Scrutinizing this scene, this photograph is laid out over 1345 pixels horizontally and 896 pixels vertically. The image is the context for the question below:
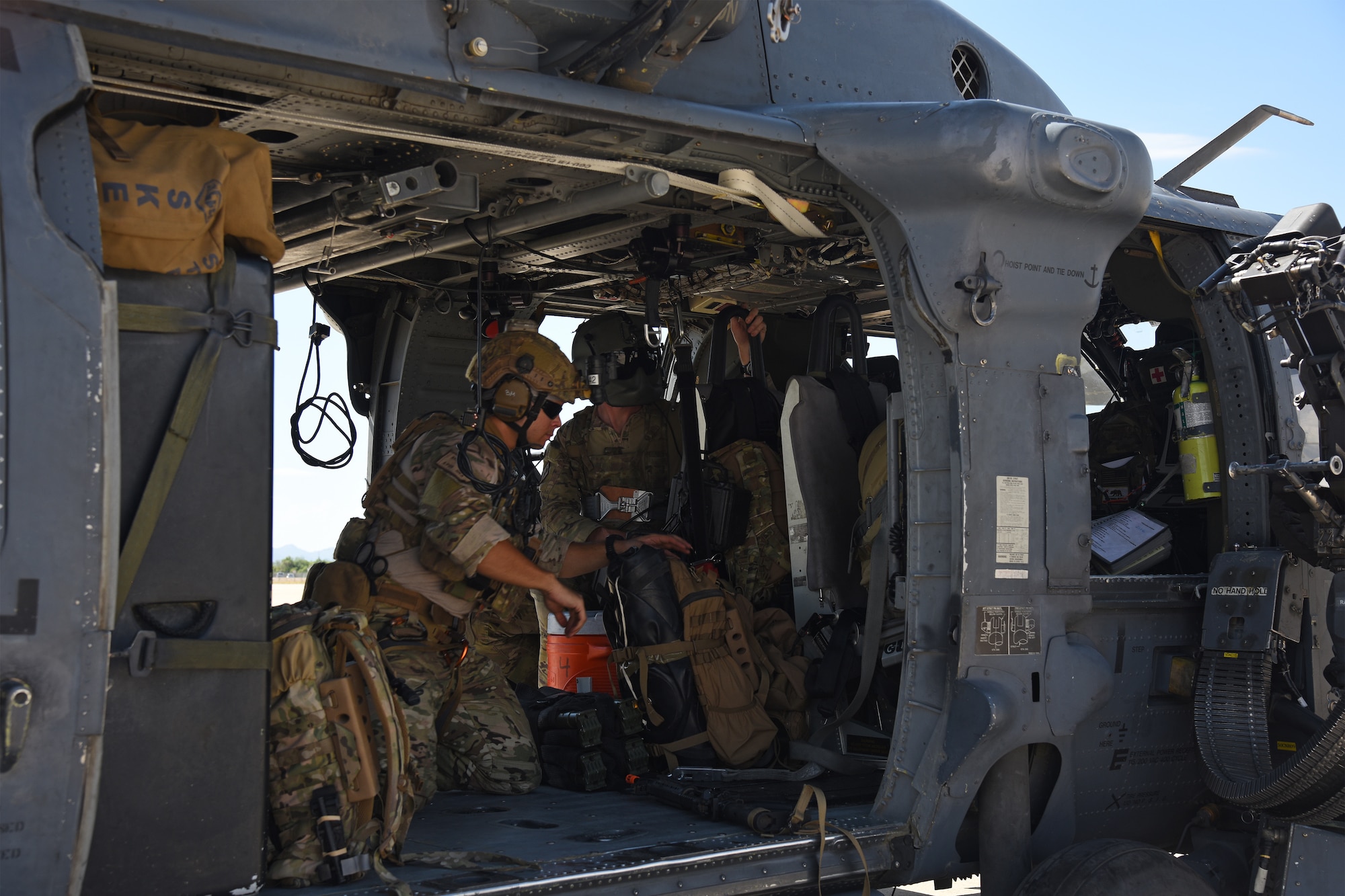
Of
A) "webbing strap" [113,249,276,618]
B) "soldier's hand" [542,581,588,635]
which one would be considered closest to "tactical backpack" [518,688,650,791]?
"soldier's hand" [542,581,588,635]

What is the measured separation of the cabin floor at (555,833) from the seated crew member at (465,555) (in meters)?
0.15

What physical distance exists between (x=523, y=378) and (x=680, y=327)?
1.05 metres

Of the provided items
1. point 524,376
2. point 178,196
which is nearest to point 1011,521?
point 524,376

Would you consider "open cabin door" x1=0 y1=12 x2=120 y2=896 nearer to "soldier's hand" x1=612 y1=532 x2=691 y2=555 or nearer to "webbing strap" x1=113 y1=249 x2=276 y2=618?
"webbing strap" x1=113 y1=249 x2=276 y2=618

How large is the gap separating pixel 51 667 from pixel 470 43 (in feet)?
5.61

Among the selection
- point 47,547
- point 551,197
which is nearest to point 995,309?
point 551,197

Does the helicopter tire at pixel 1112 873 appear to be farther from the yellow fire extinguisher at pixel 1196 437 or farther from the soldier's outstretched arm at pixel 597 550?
the soldier's outstretched arm at pixel 597 550

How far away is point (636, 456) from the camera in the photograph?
5.53 metres

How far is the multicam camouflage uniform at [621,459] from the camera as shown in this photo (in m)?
5.52

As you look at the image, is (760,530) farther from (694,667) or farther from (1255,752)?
(1255,752)

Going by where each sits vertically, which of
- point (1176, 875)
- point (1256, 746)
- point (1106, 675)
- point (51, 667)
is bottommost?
point (1176, 875)

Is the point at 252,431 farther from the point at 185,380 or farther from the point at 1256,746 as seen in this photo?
the point at 1256,746

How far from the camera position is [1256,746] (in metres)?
3.84

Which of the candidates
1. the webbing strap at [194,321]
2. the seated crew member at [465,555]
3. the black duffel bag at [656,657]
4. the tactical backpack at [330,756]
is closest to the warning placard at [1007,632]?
the black duffel bag at [656,657]
